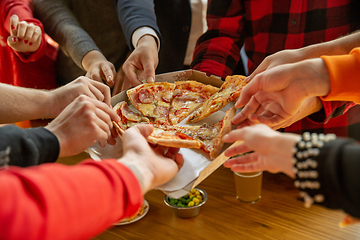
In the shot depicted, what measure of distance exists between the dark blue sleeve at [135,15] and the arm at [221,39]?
48 cm

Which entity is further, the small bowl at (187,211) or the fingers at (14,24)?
the fingers at (14,24)

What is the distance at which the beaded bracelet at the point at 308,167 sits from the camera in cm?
72

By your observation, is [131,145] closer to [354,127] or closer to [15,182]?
[15,182]

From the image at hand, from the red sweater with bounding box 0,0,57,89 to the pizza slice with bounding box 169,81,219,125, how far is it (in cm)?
131

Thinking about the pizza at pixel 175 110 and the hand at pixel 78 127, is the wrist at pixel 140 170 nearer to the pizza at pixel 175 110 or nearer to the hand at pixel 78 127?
the hand at pixel 78 127

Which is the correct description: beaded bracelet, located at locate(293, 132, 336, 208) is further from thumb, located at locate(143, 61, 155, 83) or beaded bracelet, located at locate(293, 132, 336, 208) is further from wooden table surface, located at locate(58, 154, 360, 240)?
thumb, located at locate(143, 61, 155, 83)

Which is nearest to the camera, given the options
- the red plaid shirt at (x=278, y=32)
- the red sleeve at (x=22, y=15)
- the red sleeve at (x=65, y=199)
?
the red sleeve at (x=65, y=199)

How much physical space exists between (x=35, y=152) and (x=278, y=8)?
6.06ft

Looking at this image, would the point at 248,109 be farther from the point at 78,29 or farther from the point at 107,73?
the point at 78,29

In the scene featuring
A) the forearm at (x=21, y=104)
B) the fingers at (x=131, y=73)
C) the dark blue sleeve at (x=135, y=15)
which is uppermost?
the dark blue sleeve at (x=135, y=15)

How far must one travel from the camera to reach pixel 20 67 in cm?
267

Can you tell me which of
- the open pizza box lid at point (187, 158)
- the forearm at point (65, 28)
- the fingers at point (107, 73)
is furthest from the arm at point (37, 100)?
the forearm at point (65, 28)

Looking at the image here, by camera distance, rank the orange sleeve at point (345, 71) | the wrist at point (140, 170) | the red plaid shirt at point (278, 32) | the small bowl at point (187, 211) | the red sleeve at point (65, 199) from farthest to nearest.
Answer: the red plaid shirt at point (278, 32), the small bowl at point (187, 211), the orange sleeve at point (345, 71), the wrist at point (140, 170), the red sleeve at point (65, 199)

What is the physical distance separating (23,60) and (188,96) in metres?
1.54
